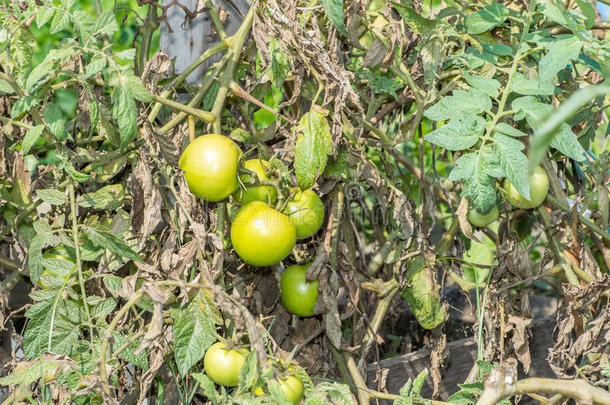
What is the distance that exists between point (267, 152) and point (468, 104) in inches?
15.5

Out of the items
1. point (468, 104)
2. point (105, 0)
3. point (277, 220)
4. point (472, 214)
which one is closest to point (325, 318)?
point (277, 220)

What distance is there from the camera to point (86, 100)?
114cm

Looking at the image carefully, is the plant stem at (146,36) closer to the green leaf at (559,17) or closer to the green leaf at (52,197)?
the green leaf at (52,197)

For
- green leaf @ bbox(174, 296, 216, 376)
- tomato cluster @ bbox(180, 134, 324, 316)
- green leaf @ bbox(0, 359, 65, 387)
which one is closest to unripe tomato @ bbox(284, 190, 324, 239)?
tomato cluster @ bbox(180, 134, 324, 316)

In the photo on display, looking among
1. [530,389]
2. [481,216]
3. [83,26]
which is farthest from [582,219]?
[83,26]

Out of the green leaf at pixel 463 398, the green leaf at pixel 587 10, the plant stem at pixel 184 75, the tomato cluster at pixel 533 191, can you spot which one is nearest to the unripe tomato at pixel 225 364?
the green leaf at pixel 463 398

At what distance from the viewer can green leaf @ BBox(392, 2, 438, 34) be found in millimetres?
1123

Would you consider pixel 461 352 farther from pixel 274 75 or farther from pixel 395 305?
pixel 274 75

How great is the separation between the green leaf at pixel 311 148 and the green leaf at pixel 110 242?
307mm

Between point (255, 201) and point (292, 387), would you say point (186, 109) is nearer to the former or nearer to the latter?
point (255, 201)

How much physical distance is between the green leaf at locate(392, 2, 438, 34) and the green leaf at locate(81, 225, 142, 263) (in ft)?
2.09

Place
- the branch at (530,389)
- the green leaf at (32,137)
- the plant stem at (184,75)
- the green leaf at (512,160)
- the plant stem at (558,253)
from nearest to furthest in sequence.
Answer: the branch at (530,389) < the green leaf at (512,160) < the green leaf at (32,137) < the plant stem at (184,75) < the plant stem at (558,253)

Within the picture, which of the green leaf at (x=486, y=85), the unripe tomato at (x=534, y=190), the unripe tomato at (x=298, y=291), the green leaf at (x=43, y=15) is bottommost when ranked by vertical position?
the unripe tomato at (x=298, y=291)

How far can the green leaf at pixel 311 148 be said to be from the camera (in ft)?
3.19
